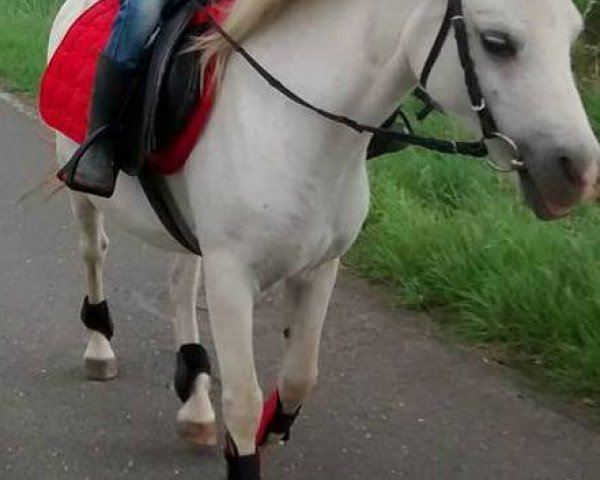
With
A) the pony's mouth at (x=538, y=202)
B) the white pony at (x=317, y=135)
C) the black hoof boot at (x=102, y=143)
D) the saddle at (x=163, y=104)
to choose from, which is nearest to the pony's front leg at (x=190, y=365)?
the white pony at (x=317, y=135)

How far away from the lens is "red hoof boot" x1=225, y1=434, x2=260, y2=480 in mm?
3754

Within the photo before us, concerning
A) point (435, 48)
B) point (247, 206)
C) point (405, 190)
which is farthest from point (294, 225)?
point (405, 190)

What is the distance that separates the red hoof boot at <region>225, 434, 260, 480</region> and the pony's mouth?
120 centimetres

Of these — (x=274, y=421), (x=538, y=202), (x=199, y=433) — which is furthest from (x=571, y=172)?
(x=199, y=433)

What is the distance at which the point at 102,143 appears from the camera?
3.84m

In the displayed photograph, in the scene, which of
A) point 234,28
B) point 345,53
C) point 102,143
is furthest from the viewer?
point 102,143

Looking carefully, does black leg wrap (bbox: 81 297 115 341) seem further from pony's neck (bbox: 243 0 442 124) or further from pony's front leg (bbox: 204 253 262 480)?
pony's neck (bbox: 243 0 442 124)

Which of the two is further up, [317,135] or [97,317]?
[317,135]

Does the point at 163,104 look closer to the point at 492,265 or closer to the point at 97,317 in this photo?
the point at 97,317

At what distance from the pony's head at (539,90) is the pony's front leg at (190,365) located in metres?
1.84

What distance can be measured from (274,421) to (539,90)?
1.70m

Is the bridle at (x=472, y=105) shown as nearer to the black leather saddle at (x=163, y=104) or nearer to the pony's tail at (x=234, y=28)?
the pony's tail at (x=234, y=28)

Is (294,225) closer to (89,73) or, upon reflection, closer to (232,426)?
(232,426)

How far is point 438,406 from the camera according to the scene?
15.7 feet
